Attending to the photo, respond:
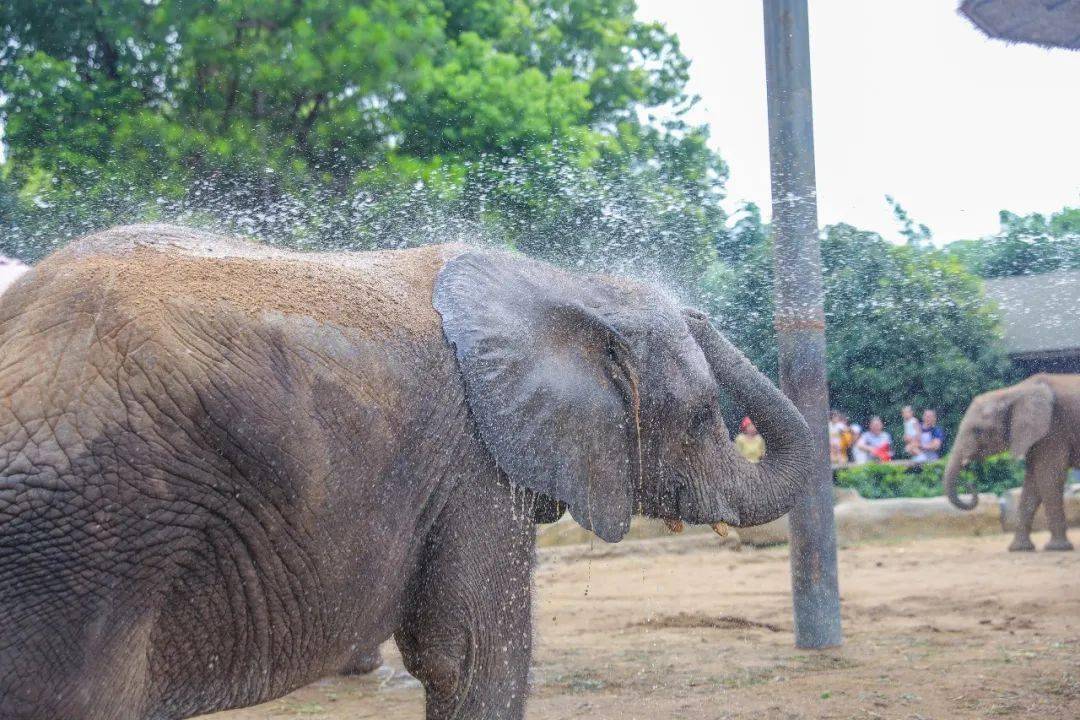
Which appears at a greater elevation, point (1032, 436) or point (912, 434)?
point (912, 434)

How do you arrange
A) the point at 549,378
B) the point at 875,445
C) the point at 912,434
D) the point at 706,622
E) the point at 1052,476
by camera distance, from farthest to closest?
the point at 875,445
the point at 912,434
the point at 1052,476
the point at 706,622
the point at 549,378

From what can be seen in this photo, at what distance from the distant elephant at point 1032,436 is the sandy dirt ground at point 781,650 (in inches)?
50.1

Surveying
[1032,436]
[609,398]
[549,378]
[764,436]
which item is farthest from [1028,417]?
[549,378]

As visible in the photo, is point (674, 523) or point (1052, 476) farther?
point (1052, 476)

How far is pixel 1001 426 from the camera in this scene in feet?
45.4

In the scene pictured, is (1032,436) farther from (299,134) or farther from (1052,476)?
(299,134)

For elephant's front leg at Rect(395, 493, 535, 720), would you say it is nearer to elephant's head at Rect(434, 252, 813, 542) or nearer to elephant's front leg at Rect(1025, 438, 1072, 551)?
elephant's head at Rect(434, 252, 813, 542)

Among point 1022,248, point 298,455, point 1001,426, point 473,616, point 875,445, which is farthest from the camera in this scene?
point 1022,248

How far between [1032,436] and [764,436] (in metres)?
9.40

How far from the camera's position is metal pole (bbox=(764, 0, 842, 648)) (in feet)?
23.3

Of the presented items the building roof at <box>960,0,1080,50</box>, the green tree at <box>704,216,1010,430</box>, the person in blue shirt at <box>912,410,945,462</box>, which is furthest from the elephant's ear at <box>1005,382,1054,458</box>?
the building roof at <box>960,0,1080,50</box>

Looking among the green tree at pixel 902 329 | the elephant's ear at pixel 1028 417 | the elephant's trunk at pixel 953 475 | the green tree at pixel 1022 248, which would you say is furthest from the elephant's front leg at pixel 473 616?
the green tree at pixel 1022 248

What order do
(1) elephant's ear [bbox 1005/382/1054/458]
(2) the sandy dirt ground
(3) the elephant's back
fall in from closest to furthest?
1. (3) the elephant's back
2. (2) the sandy dirt ground
3. (1) elephant's ear [bbox 1005/382/1054/458]

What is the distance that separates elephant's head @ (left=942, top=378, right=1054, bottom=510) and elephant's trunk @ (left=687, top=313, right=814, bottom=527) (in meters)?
9.05
